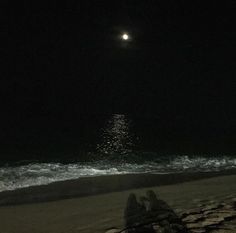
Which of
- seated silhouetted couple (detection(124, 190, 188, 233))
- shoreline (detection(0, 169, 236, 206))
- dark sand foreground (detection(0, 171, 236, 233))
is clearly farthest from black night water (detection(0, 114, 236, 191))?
seated silhouetted couple (detection(124, 190, 188, 233))

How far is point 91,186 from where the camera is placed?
1188 cm

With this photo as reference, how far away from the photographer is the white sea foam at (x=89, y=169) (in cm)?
1244

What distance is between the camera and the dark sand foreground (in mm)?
7858

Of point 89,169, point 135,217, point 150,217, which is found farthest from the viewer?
point 89,169

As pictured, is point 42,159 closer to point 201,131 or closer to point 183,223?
point 183,223

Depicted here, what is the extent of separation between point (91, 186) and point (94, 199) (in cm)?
158

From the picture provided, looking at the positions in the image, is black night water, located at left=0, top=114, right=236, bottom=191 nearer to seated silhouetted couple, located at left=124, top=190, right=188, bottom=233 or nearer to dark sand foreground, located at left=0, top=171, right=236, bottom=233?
dark sand foreground, located at left=0, top=171, right=236, bottom=233

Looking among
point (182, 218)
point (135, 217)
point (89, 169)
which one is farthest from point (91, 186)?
point (182, 218)

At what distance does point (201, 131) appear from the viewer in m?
32.3

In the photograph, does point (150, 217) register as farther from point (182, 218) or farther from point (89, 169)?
point (89, 169)

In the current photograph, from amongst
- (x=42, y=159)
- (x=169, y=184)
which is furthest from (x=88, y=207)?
(x=42, y=159)

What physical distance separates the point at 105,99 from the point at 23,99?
54.6 feet

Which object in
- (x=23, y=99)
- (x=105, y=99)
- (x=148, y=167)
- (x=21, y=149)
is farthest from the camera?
(x=105, y=99)

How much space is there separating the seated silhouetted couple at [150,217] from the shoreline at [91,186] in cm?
190
